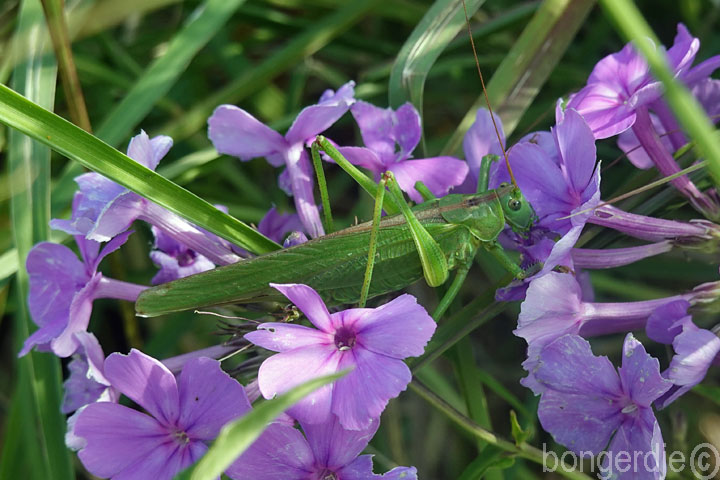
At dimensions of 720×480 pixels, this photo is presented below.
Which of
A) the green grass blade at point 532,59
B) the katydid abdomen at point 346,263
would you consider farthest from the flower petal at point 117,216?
the green grass blade at point 532,59

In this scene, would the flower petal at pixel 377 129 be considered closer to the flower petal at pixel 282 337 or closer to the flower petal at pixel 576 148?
the flower petal at pixel 576 148

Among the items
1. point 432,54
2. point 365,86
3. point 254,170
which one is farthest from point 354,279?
point 254,170

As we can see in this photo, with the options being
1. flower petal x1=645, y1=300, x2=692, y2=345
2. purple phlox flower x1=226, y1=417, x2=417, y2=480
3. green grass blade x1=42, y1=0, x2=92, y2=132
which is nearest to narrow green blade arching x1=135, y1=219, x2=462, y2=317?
purple phlox flower x1=226, y1=417, x2=417, y2=480

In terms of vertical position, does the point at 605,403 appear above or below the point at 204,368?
below

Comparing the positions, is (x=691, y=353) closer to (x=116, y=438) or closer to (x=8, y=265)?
(x=116, y=438)

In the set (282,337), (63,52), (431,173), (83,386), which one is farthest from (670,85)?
(63,52)
